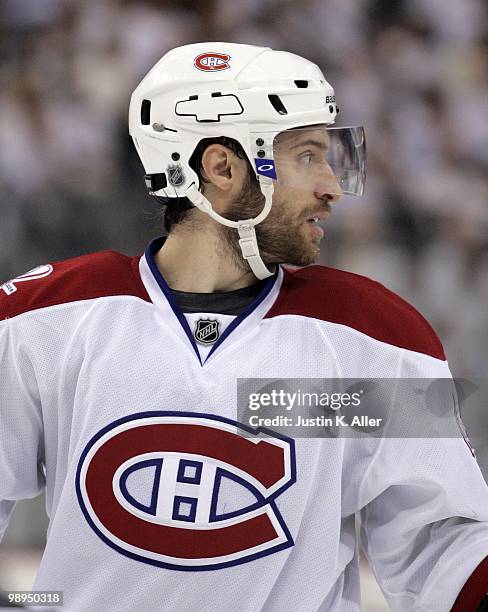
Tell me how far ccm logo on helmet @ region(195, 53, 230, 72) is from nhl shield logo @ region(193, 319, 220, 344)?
451 millimetres

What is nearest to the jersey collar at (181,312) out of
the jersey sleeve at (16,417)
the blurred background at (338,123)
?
the jersey sleeve at (16,417)

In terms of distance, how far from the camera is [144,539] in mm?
1546

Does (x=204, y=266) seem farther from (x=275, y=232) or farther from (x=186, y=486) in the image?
(x=186, y=486)

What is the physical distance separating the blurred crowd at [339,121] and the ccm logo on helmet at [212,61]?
62.5 inches

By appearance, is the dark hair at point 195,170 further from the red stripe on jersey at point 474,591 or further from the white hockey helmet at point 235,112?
the red stripe on jersey at point 474,591

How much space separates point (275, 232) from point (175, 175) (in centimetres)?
22

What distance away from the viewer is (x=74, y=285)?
5.42ft

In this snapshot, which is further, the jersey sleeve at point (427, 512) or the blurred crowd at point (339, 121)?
the blurred crowd at point (339, 121)

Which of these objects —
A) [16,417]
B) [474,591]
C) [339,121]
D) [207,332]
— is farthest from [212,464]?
[339,121]

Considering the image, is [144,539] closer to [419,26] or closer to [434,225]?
[434,225]

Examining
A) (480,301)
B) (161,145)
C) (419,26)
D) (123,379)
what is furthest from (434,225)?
(123,379)

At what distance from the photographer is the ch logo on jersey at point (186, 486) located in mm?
1534

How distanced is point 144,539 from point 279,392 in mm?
330

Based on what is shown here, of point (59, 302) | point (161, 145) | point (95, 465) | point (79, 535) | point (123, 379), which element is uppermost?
point (161, 145)
